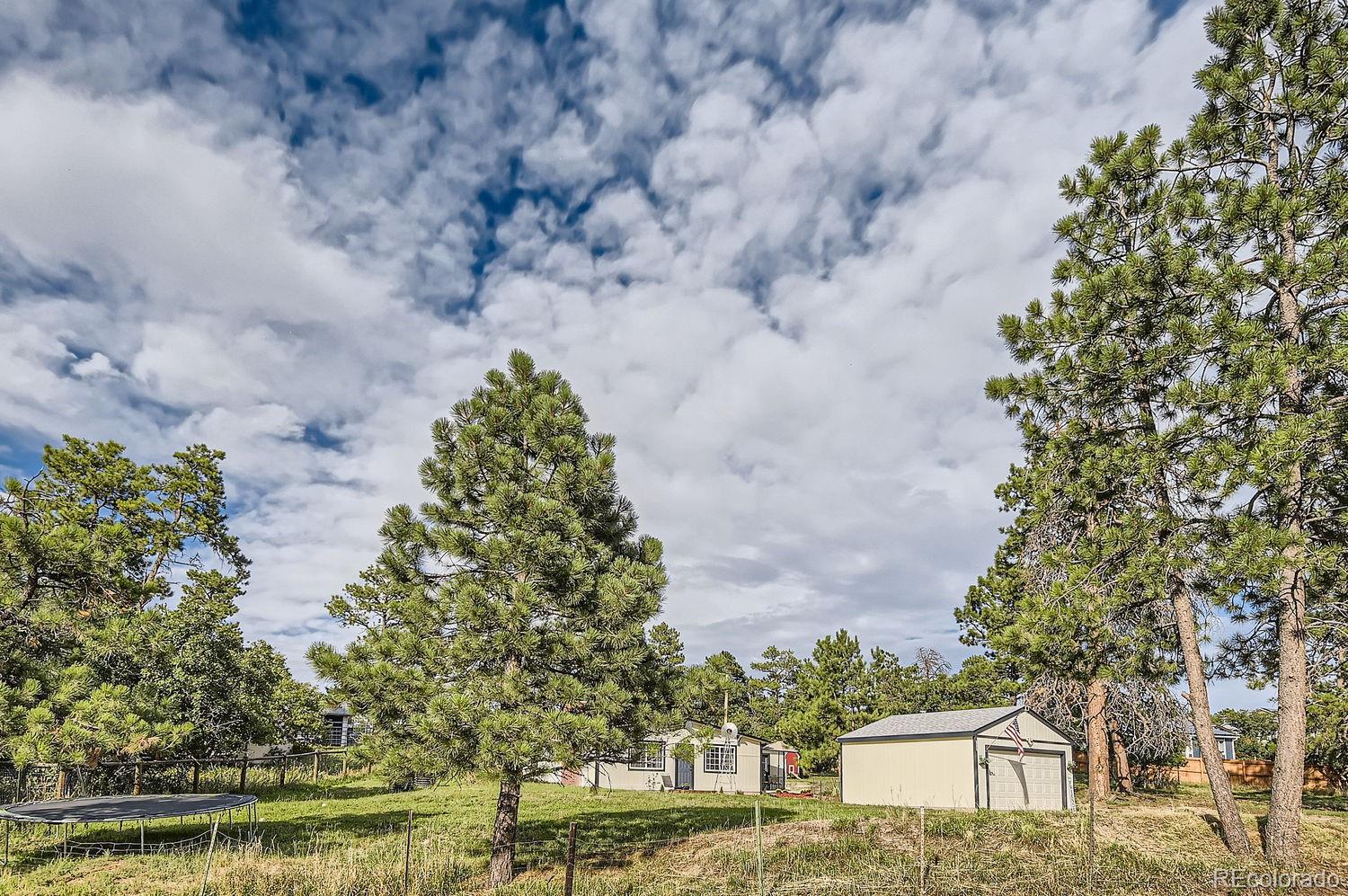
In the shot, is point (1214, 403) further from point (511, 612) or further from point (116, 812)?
point (116, 812)

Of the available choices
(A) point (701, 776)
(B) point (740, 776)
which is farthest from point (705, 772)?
(B) point (740, 776)

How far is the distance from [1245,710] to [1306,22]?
5294 cm

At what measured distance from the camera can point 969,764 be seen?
19422mm

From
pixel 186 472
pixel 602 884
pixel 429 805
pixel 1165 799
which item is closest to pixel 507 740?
pixel 602 884

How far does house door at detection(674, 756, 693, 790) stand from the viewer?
28125 millimetres

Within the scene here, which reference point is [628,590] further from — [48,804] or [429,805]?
[429,805]

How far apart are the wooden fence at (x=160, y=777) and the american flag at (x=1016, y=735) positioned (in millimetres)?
16897

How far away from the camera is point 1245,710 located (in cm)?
4891

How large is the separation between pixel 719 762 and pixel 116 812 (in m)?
20.9

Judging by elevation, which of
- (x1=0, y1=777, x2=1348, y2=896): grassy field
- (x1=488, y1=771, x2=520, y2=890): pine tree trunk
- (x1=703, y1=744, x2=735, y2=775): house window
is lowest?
(x1=703, y1=744, x2=735, y2=775): house window

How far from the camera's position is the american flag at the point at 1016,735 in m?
20.1

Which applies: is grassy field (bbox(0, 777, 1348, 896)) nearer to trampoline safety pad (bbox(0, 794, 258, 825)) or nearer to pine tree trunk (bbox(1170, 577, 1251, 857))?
pine tree trunk (bbox(1170, 577, 1251, 857))

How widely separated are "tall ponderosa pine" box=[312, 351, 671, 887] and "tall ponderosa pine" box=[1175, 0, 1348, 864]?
883 centimetres

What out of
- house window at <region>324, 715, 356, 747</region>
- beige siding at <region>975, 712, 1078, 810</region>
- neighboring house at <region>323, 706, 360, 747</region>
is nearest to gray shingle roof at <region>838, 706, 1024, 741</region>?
beige siding at <region>975, 712, 1078, 810</region>
